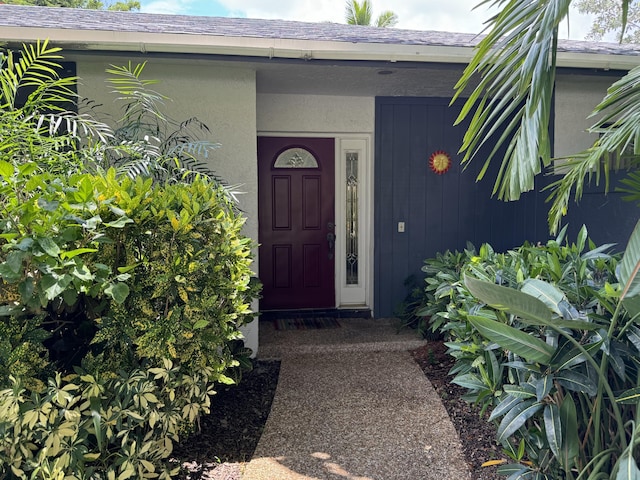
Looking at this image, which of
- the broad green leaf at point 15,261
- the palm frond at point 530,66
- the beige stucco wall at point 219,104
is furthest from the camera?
the beige stucco wall at point 219,104

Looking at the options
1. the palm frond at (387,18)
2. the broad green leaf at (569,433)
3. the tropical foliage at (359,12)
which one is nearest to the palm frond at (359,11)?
the tropical foliage at (359,12)

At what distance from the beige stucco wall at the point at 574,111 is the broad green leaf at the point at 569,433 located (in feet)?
14.2

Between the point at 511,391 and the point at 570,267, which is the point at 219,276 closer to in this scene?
the point at 511,391

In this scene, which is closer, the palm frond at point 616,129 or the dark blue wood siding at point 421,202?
the palm frond at point 616,129

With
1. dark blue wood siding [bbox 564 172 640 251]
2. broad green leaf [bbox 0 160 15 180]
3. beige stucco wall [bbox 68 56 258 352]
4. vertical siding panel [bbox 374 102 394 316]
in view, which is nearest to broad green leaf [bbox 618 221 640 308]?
broad green leaf [bbox 0 160 15 180]

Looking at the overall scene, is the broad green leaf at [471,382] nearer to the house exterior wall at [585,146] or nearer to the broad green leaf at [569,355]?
the broad green leaf at [569,355]

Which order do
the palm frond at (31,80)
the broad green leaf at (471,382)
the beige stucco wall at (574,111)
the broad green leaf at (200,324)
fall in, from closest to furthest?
the broad green leaf at (200,324)
the palm frond at (31,80)
the broad green leaf at (471,382)
the beige stucco wall at (574,111)

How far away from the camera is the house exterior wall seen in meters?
4.93

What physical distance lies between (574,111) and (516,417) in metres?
4.71

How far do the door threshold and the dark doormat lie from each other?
110 millimetres

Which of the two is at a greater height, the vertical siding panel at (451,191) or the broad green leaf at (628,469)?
the vertical siding panel at (451,191)

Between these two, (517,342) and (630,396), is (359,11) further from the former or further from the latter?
(630,396)

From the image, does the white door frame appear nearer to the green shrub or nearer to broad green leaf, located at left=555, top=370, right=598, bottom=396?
the green shrub

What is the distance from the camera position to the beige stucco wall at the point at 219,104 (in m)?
4.35
